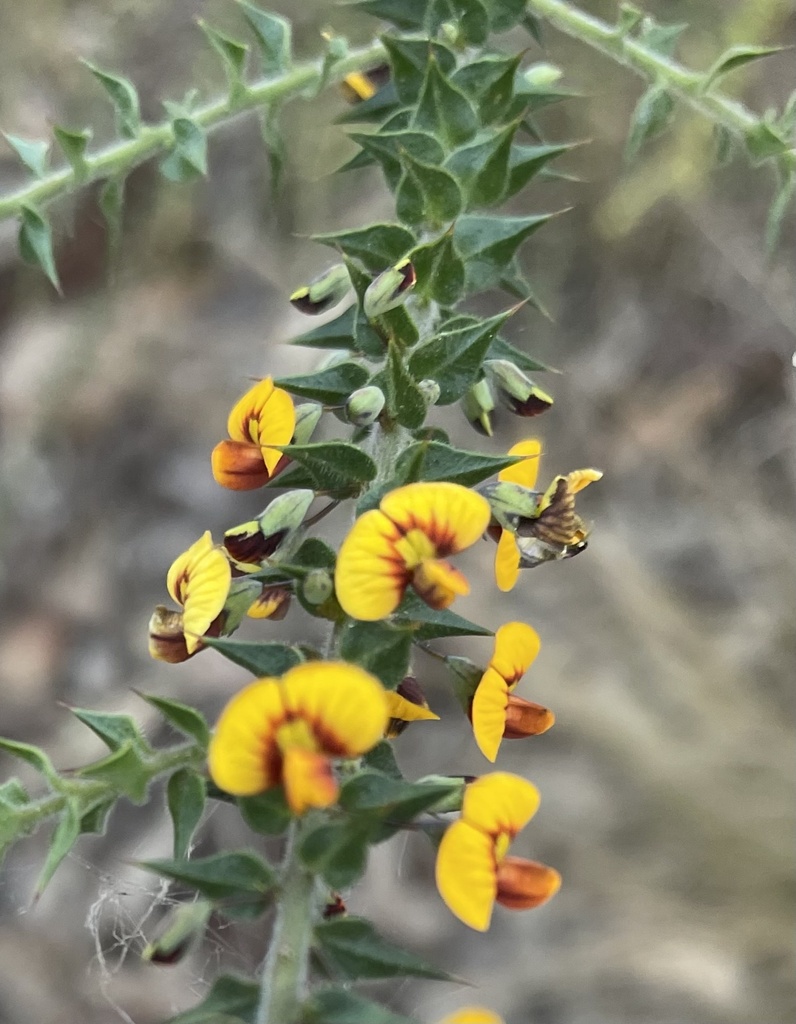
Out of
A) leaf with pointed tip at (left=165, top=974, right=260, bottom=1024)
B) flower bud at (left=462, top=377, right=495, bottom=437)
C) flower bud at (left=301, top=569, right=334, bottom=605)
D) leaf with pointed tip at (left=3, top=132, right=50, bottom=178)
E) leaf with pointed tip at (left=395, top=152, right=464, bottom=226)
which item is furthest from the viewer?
leaf with pointed tip at (left=3, top=132, right=50, bottom=178)

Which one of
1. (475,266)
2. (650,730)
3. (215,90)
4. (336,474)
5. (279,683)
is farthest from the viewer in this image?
(650,730)

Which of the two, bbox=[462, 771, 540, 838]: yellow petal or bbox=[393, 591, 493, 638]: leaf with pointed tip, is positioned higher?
bbox=[393, 591, 493, 638]: leaf with pointed tip

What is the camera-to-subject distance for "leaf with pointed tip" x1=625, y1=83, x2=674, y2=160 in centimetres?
157

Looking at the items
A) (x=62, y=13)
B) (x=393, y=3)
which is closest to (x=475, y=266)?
(x=393, y=3)

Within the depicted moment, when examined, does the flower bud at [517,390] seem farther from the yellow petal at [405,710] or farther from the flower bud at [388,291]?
the yellow petal at [405,710]

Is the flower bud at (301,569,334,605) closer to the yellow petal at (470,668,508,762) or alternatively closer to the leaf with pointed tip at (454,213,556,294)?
the yellow petal at (470,668,508,762)

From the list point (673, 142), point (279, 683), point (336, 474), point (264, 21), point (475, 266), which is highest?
point (673, 142)

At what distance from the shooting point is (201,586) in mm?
1021

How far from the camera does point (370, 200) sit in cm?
376

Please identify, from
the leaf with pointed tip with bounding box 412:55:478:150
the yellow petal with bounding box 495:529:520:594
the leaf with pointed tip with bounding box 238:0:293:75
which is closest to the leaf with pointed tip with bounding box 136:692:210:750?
the yellow petal with bounding box 495:529:520:594

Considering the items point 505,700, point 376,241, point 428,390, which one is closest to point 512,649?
point 505,700

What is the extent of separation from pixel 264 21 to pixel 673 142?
7.05ft

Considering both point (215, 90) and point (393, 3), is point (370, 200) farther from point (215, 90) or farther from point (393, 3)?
point (393, 3)

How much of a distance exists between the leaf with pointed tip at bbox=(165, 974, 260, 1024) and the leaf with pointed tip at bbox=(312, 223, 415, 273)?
836 millimetres
